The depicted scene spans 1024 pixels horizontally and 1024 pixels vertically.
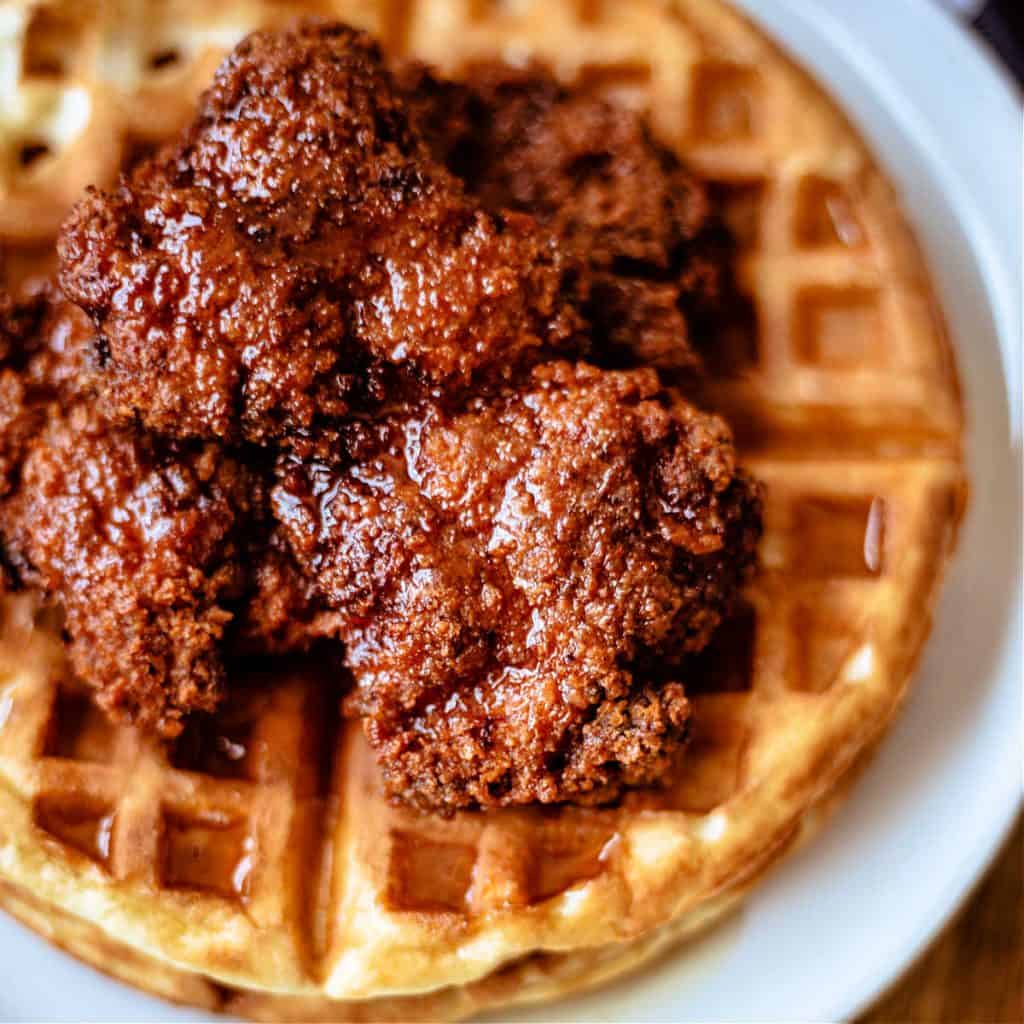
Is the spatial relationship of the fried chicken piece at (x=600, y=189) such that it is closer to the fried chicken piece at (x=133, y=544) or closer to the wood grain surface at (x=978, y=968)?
the fried chicken piece at (x=133, y=544)

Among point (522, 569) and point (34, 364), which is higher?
point (34, 364)

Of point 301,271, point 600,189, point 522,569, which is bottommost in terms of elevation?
point 522,569

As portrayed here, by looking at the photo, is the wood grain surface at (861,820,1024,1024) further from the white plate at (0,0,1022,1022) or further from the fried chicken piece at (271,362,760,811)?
the fried chicken piece at (271,362,760,811)

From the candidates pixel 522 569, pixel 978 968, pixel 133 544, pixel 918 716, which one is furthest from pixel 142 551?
pixel 978 968

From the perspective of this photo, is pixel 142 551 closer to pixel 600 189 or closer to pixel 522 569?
pixel 522 569

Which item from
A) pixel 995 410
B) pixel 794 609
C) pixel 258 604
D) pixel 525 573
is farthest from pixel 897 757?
pixel 258 604

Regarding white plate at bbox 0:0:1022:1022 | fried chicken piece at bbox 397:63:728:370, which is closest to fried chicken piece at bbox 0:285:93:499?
fried chicken piece at bbox 397:63:728:370
